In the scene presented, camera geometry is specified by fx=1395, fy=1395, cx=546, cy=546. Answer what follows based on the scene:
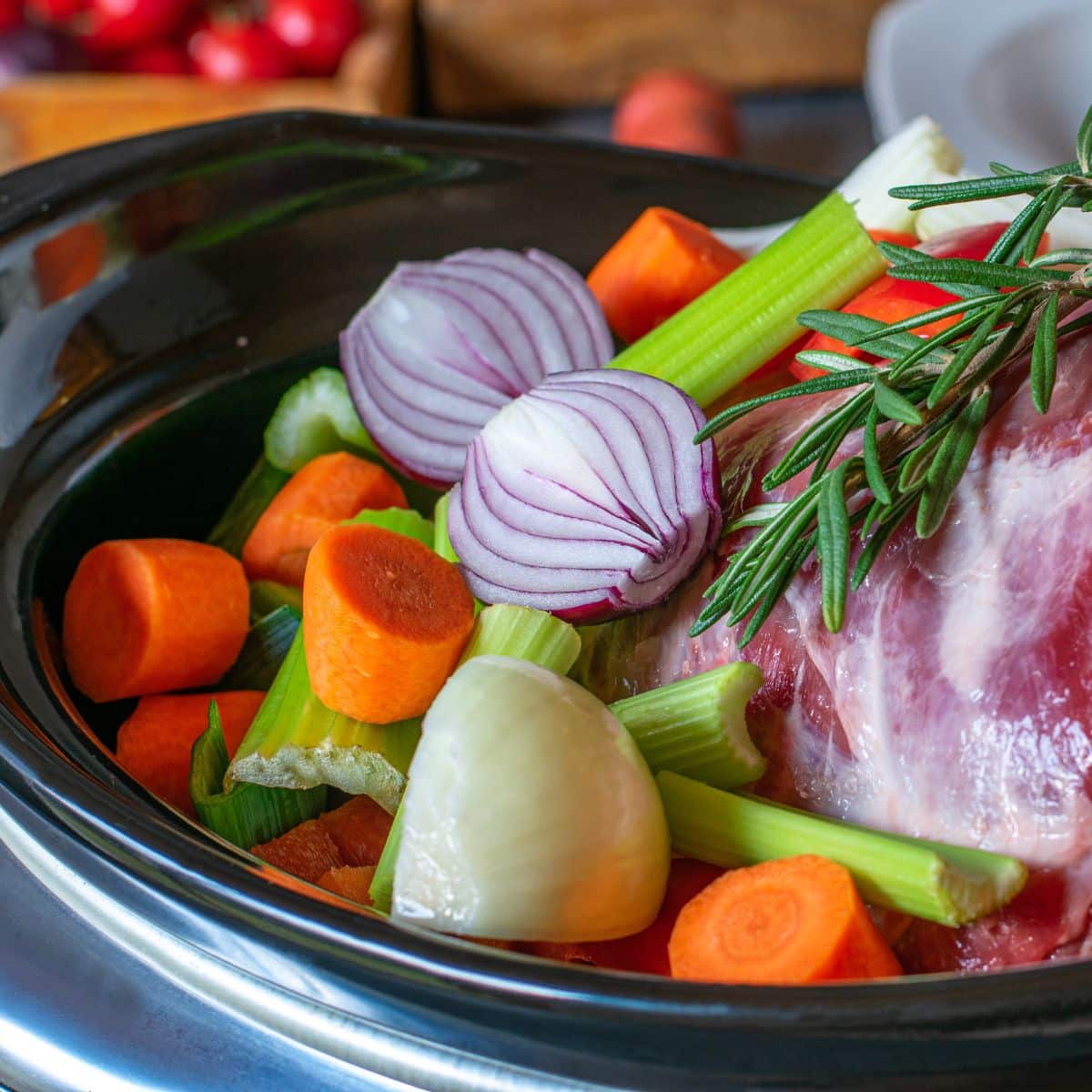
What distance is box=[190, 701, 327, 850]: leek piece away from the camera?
0.90 m

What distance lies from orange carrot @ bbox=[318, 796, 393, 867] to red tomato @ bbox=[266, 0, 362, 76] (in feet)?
7.46

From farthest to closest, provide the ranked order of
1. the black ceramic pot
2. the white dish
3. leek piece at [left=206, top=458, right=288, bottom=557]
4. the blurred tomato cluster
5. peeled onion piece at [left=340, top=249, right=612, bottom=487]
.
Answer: the blurred tomato cluster → the white dish → leek piece at [left=206, top=458, right=288, bottom=557] → peeled onion piece at [left=340, top=249, right=612, bottom=487] → the black ceramic pot

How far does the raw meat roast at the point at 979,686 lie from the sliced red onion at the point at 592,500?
0.09 m

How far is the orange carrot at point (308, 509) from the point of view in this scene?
1132 millimetres

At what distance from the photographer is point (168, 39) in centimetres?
299

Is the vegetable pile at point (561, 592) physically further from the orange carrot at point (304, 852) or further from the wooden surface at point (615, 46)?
the wooden surface at point (615, 46)

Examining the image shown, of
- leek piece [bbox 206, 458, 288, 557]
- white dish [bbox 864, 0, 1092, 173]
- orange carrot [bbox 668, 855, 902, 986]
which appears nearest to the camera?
orange carrot [bbox 668, 855, 902, 986]

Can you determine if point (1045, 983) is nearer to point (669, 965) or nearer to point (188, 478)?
point (669, 965)

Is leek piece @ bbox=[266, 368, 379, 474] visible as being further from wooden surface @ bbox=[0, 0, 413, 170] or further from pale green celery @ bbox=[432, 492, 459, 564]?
wooden surface @ bbox=[0, 0, 413, 170]

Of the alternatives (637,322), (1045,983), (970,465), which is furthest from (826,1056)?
(637,322)

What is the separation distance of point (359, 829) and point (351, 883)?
0.07 meters

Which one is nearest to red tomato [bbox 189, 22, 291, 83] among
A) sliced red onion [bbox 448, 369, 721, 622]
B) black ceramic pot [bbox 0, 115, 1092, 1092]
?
black ceramic pot [bbox 0, 115, 1092, 1092]

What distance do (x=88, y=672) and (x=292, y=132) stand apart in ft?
1.99

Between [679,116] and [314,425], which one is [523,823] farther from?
[679,116]
